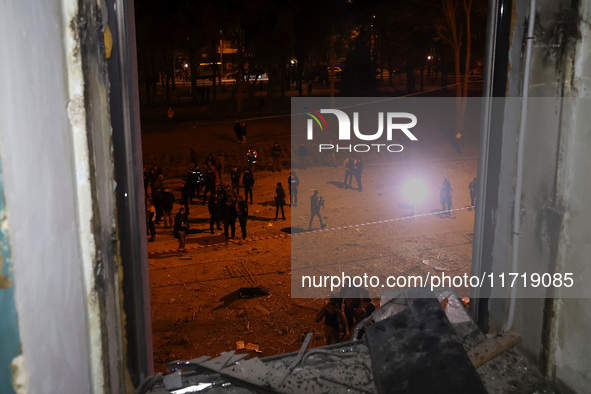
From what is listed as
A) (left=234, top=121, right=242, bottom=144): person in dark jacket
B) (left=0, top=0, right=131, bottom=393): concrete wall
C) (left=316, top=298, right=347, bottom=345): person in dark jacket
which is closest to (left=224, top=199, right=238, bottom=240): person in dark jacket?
(left=316, top=298, right=347, bottom=345): person in dark jacket

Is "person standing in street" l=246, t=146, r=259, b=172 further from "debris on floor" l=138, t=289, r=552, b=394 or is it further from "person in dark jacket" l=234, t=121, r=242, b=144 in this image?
"debris on floor" l=138, t=289, r=552, b=394

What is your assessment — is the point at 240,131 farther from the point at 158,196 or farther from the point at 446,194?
the point at 446,194

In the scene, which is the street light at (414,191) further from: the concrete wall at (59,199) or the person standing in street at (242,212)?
the concrete wall at (59,199)

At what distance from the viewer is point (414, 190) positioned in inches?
899

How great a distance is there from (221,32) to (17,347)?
39.2m

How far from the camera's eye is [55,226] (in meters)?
1.92

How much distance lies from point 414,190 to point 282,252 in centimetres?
919

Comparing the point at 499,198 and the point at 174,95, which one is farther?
the point at 174,95

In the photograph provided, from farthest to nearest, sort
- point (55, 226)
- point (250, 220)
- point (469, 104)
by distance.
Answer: point (469, 104) < point (250, 220) < point (55, 226)

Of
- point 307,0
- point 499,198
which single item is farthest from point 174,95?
point 499,198

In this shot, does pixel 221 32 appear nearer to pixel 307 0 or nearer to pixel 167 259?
pixel 307 0

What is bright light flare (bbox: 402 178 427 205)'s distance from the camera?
21250 mm

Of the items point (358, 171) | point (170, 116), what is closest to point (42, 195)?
point (358, 171)

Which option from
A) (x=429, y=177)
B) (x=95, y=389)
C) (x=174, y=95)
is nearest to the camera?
(x=95, y=389)
